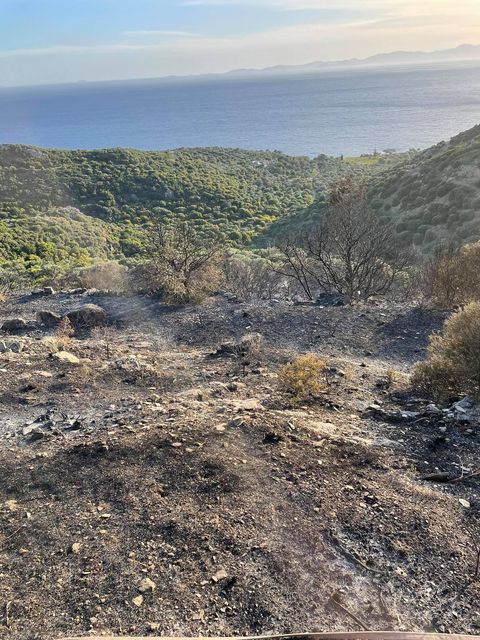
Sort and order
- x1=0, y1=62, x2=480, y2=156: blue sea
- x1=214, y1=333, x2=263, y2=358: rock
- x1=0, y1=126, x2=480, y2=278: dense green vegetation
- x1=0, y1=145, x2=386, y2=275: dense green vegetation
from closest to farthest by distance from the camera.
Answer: x1=214, y1=333, x2=263, y2=358: rock
x1=0, y1=126, x2=480, y2=278: dense green vegetation
x1=0, y1=145, x2=386, y2=275: dense green vegetation
x1=0, y1=62, x2=480, y2=156: blue sea

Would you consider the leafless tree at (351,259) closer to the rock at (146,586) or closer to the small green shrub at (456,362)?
the small green shrub at (456,362)

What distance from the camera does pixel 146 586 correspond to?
11.8ft

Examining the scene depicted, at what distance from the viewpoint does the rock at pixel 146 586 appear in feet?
11.8

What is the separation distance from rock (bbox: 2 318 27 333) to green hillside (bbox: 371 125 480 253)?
19.4 metres

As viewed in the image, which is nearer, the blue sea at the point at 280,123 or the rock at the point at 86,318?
the rock at the point at 86,318

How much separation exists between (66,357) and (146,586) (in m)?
5.66

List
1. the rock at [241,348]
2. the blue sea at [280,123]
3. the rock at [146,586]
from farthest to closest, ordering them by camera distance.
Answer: the blue sea at [280,123] → the rock at [241,348] → the rock at [146,586]

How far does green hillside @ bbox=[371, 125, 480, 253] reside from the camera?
25.8 metres

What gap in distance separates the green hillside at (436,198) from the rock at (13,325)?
63.7 ft

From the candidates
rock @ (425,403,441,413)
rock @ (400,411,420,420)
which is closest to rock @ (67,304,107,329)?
rock @ (400,411,420,420)

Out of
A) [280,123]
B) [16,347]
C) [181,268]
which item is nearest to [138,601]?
[16,347]

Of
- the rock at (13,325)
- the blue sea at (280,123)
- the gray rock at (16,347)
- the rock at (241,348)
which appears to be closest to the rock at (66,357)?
the gray rock at (16,347)

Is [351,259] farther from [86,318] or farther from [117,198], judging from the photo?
[117,198]

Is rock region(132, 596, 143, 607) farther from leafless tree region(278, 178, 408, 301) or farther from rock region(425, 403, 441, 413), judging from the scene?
leafless tree region(278, 178, 408, 301)
